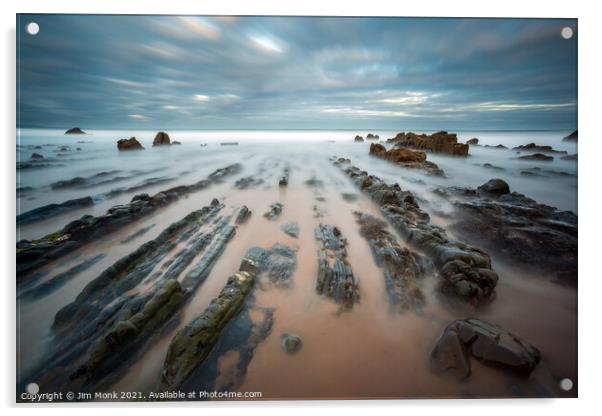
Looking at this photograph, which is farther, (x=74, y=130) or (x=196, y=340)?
(x=74, y=130)

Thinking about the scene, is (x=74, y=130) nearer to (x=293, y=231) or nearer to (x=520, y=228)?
(x=293, y=231)

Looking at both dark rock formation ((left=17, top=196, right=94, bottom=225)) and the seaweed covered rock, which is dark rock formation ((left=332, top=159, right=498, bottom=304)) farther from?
dark rock formation ((left=17, top=196, right=94, bottom=225))

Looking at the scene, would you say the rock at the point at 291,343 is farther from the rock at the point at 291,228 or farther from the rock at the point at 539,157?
the rock at the point at 539,157

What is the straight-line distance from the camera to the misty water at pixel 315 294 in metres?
2.03

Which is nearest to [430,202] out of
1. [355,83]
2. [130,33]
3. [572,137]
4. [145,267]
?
[572,137]

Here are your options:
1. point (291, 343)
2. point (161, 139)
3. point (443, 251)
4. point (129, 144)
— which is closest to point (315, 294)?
point (291, 343)

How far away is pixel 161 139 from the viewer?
515 centimetres

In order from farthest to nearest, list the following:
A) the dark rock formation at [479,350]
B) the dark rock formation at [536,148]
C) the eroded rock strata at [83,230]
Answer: the dark rock formation at [536,148] → the eroded rock strata at [83,230] → the dark rock formation at [479,350]

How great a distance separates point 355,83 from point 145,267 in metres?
3.94

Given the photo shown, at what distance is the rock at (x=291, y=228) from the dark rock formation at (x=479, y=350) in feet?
7.31

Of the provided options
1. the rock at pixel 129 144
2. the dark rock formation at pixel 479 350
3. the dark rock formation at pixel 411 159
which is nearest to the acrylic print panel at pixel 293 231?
the dark rock formation at pixel 479 350

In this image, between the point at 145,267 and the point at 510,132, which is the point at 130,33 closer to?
the point at 145,267

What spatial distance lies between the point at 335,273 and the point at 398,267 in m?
0.82

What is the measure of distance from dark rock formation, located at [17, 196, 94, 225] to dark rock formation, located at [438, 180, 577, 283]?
5877 mm
